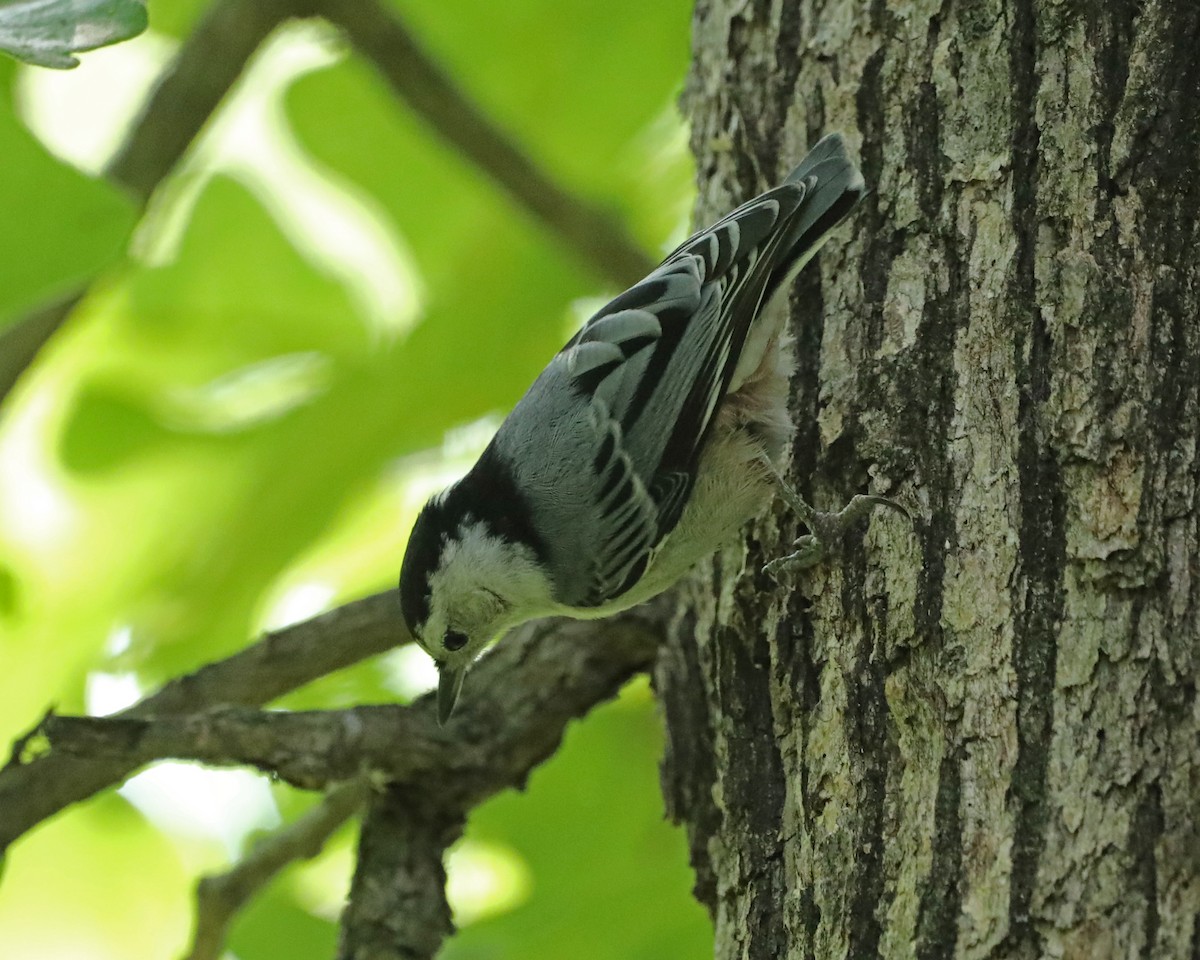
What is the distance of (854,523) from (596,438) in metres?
0.57

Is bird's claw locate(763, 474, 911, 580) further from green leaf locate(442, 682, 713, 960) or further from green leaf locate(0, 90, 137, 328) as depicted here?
green leaf locate(0, 90, 137, 328)

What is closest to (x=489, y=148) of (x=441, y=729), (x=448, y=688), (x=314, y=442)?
(x=314, y=442)

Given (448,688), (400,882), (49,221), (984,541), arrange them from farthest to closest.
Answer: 1. (448,688)
2. (400,882)
3. (984,541)
4. (49,221)

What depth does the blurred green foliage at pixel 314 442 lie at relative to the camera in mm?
2551

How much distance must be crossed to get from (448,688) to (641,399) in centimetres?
60

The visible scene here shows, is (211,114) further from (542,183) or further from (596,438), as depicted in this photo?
(596,438)

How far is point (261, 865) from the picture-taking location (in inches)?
101

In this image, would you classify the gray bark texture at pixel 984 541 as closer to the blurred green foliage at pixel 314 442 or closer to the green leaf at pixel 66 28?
the blurred green foliage at pixel 314 442

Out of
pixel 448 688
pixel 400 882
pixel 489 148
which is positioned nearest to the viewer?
pixel 400 882

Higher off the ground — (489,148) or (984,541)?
(489,148)

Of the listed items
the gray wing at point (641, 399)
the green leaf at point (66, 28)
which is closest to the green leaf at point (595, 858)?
the gray wing at point (641, 399)

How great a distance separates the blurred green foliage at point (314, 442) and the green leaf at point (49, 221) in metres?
0.78

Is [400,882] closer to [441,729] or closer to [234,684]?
[441,729]

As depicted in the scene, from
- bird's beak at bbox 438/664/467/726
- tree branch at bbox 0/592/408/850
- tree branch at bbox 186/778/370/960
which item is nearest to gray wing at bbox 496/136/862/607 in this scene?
bird's beak at bbox 438/664/467/726
